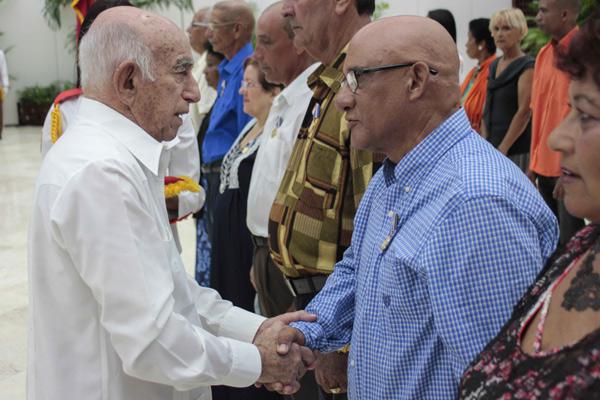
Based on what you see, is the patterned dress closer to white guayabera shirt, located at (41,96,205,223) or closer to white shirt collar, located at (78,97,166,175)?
white shirt collar, located at (78,97,166,175)

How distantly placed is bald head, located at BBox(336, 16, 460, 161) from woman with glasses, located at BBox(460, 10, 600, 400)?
2.08 feet

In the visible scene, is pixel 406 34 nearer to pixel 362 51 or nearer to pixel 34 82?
pixel 362 51

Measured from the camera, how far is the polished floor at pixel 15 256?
173 inches

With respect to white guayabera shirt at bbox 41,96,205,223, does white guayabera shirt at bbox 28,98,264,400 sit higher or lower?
higher

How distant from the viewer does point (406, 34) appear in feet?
6.57

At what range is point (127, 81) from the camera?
1971 mm

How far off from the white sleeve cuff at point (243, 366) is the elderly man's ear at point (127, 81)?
2.20ft

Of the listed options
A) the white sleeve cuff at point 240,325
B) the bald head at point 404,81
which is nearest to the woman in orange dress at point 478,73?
the white sleeve cuff at point 240,325

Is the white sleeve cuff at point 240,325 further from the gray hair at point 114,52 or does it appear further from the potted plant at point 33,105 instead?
the potted plant at point 33,105

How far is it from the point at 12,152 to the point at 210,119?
9418mm

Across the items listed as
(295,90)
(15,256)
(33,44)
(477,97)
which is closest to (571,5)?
(477,97)

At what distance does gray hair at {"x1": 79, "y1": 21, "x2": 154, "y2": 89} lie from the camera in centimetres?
195

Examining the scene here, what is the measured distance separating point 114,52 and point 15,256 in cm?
523

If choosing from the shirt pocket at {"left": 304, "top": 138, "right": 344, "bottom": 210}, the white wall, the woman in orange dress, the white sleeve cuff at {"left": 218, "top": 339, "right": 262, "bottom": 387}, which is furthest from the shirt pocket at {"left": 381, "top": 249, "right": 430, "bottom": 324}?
the white wall
